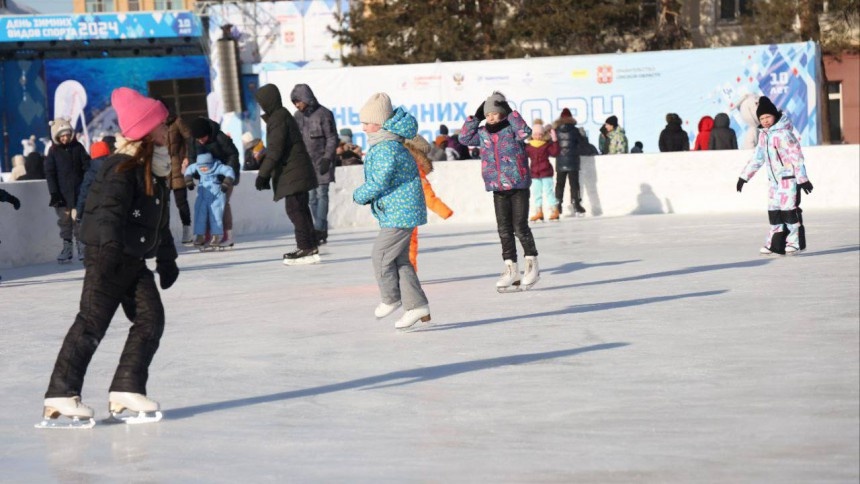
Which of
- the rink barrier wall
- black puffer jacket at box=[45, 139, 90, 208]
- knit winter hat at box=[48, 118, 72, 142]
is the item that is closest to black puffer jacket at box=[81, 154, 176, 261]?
knit winter hat at box=[48, 118, 72, 142]

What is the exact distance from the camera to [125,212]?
20.0 ft

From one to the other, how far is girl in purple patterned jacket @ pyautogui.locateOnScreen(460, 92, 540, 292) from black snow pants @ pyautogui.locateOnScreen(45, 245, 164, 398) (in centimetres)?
476

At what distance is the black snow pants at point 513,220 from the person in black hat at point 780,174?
2.71 meters

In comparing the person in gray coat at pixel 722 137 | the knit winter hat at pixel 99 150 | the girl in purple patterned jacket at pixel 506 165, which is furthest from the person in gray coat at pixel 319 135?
the person in gray coat at pixel 722 137

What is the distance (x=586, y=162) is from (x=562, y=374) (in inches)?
621

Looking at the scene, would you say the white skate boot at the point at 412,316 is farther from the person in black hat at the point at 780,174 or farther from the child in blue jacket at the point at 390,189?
the person in black hat at the point at 780,174

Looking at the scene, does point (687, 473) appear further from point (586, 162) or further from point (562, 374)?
point (586, 162)

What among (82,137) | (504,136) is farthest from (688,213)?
(82,137)

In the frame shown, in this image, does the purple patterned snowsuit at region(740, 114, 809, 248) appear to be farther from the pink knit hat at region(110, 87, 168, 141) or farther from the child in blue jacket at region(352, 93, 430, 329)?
the pink knit hat at region(110, 87, 168, 141)

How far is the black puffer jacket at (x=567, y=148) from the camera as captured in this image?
22094 mm

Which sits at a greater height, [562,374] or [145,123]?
[145,123]

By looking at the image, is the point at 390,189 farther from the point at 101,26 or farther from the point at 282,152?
the point at 101,26

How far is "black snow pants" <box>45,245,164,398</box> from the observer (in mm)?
6219

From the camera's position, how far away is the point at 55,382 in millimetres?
6297
